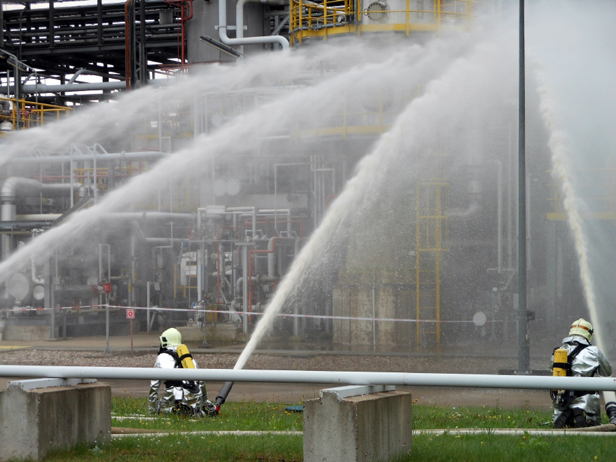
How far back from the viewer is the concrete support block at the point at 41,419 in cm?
611

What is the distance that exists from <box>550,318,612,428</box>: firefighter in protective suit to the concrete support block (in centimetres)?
464

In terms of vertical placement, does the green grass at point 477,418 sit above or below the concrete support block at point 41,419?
below

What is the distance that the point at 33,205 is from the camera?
93.1 feet

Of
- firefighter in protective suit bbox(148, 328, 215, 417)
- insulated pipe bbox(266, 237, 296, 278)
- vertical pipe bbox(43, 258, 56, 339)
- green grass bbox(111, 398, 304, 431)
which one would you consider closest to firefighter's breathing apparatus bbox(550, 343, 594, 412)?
green grass bbox(111, 398, 304, 431)

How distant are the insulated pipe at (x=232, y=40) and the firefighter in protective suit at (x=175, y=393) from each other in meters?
18.2

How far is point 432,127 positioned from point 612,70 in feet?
15.6

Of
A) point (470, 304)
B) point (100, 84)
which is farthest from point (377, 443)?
point (100, 84)

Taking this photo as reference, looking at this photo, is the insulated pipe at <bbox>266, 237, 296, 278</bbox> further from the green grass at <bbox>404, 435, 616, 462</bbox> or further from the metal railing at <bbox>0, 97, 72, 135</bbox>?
the green grass at <bbox>404, 435, 616, 462</bbox>

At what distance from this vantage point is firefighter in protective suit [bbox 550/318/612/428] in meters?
8.24

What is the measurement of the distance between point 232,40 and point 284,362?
13274 mm

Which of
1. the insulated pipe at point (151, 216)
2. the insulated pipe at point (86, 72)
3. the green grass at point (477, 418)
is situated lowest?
the green grass at point (477, 418)

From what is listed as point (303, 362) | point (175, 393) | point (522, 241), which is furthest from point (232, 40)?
point (175, 393)

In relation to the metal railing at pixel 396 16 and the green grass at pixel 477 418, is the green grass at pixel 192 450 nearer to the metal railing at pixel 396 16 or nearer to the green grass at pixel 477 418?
the green grass at pixel 477 418

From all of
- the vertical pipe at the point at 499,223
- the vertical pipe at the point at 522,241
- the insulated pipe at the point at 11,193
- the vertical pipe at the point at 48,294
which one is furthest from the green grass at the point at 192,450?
the insulated pipe at the point at 11,193
